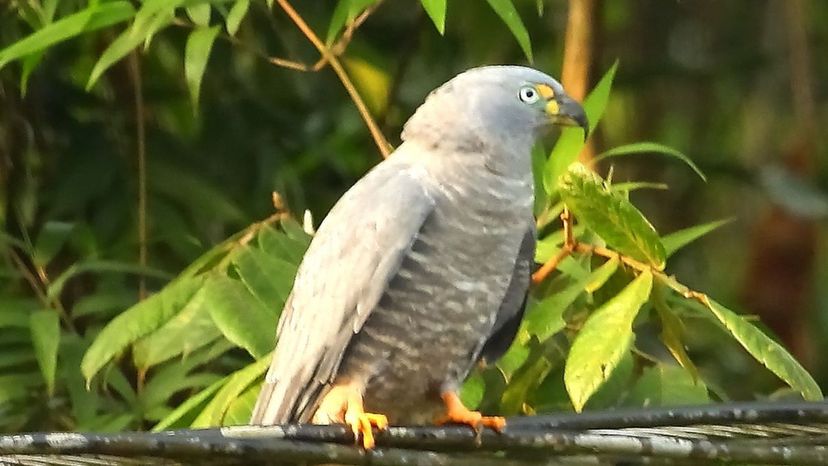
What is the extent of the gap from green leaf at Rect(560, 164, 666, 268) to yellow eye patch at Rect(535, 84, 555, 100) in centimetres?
12

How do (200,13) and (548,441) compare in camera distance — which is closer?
(548,441)

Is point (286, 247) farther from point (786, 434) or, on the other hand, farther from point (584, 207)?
point (786, 434)

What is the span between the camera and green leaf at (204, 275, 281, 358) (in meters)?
1.05

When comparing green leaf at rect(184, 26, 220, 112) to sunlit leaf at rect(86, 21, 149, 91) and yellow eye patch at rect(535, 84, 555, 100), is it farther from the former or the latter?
yellow eye patch at rect(535, 84, 555, 100)

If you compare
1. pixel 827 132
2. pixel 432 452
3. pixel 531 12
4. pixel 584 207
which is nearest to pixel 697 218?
pixel 827 132

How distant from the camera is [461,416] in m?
1.02

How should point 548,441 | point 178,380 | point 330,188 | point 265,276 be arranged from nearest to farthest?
point 548,441 < point 265,276 < point 178,380 < point 330,188

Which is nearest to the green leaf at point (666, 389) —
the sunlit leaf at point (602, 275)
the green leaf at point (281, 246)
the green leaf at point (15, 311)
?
the sunlit leaf at point (602, 275)

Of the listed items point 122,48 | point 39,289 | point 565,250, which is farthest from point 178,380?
point 565,250

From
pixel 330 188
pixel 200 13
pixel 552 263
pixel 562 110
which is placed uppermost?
pixel 200 13

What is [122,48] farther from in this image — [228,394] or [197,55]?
[228,394]

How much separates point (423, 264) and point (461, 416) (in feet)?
0.46

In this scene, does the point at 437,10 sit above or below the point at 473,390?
above

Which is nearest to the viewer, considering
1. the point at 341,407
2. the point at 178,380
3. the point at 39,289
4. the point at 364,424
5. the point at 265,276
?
the point at 364,424
